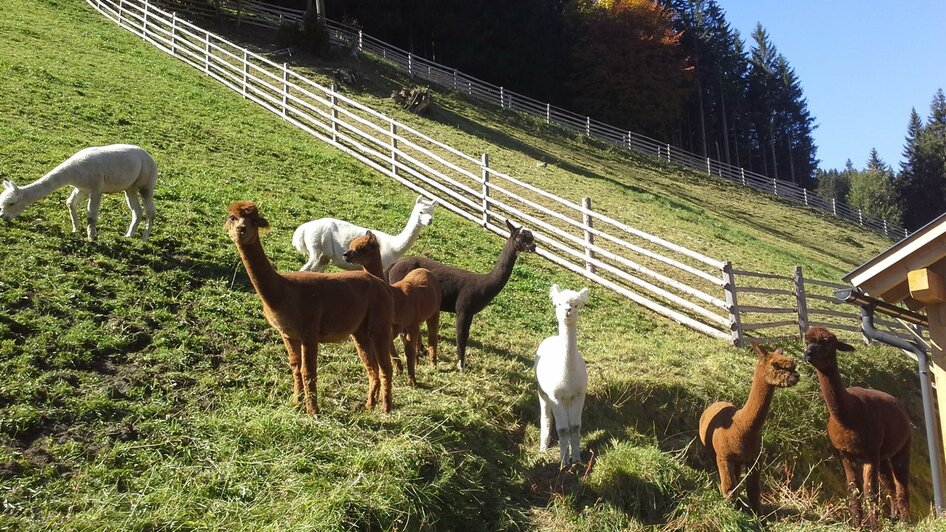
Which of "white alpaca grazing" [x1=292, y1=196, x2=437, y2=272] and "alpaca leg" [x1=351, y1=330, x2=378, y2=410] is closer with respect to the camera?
"alpaca leg" [x1=351, y1=330, x2=378, y2=410]

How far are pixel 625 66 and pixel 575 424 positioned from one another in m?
41.1

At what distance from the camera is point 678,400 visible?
7855mm

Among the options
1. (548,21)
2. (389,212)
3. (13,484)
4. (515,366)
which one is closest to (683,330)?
(515,366)

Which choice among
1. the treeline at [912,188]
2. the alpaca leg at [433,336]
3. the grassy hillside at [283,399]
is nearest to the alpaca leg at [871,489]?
the grassy hillside at [283,399]

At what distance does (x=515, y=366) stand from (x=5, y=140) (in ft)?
30.3

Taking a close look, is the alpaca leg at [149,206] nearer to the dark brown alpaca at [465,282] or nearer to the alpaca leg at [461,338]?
the dark brown alpaca at [465,282]

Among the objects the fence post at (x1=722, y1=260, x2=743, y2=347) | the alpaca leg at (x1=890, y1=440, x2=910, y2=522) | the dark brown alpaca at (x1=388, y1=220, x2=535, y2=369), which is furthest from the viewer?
the fence post at (x1=722, y1=260, x2=743, y2=347)

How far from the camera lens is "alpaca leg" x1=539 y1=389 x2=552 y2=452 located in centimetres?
638

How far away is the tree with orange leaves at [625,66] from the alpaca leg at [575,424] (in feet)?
132

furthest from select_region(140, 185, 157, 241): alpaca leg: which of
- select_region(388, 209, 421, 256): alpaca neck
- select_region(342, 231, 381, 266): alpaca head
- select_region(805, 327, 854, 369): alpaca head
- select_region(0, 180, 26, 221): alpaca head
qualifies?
select_region(805, 327, 854, 369): alpaca head

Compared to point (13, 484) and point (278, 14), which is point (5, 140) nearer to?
point (13, 484)

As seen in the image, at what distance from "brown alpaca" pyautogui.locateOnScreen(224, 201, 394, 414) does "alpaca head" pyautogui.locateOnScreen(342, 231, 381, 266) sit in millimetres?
542

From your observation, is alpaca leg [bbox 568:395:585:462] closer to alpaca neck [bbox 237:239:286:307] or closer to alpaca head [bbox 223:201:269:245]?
alpaca neck [bbox 237:239:286:307]

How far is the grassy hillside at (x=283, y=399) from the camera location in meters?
4.82
